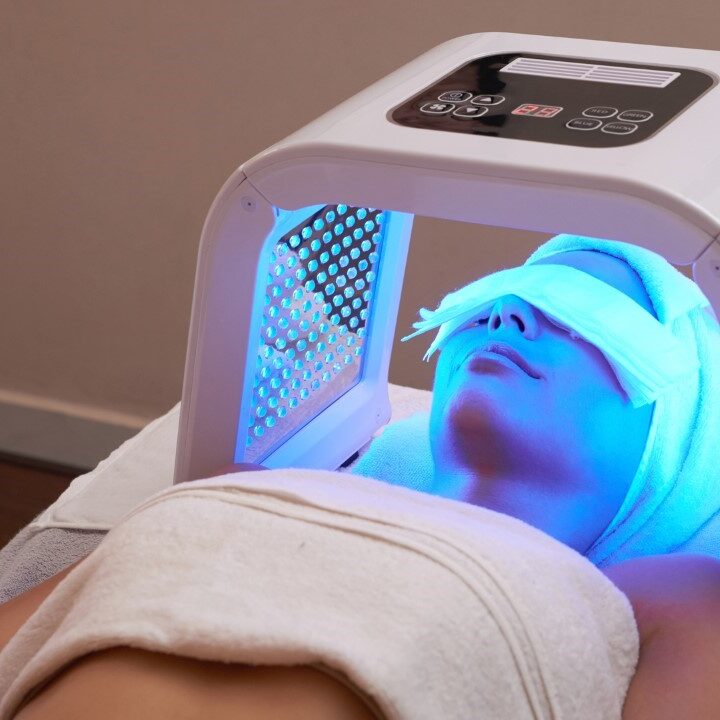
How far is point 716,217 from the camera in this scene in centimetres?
61

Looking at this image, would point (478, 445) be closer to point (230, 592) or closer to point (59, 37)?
point (230, 592)

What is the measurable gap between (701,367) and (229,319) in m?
0.35

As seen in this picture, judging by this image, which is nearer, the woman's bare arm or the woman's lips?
the woman's bare arm

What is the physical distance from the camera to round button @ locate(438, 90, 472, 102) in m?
0.79

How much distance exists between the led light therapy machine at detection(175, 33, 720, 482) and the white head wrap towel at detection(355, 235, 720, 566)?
15cm

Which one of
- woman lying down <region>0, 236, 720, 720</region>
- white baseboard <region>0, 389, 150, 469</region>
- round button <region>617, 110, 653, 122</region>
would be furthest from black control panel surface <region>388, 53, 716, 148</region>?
white baseboard <region>0, 389, 150, 469</region>

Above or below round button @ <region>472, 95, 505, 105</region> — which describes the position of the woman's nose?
below

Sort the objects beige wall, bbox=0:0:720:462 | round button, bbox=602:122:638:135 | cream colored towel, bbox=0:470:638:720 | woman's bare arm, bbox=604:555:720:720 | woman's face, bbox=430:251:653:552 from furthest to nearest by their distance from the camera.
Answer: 1. beige wall, bbox=0:0:720:462
2. woman's face, bbox=430:251:653:552
3. round button, bbox=602:122:638:135
4. woman's bare arm, bbox=604:555:720:720
5. cream colored towel, bbox=0:470:638:720

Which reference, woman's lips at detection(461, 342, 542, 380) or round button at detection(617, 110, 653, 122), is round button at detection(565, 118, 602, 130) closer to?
round button at detection(617, 110, 653, 122)

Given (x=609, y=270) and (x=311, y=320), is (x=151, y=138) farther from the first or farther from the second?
(x=609, y=270)

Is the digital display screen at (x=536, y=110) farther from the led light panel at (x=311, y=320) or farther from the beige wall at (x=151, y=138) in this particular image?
the beige wall at (x=151, y=138)

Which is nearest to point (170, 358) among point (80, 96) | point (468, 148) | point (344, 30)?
point (80, 96)

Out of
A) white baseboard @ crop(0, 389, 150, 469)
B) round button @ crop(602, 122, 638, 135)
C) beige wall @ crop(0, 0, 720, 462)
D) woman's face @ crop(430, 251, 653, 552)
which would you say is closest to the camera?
round button @ crop(602, 122, 638, 135)

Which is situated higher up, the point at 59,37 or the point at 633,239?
the point at 633,239
